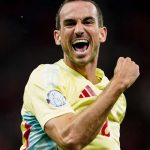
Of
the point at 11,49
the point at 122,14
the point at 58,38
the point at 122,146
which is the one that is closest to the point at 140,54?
the point at 122,14

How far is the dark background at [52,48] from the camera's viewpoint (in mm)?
5617

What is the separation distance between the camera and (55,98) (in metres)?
2.51

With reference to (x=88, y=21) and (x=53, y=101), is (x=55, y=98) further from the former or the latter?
(x=88, y=21)

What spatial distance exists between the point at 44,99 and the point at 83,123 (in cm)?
30

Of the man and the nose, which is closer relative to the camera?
the man

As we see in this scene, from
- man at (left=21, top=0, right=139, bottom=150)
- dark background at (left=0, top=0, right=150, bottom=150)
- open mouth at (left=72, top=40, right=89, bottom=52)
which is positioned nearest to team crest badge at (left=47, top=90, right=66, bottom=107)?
man at (left=21, top=0, right=139, bottom=150)

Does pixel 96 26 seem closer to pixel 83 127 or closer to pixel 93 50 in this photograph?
pixel 93 50

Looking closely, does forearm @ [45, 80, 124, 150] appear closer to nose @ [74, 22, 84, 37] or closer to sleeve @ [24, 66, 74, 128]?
sleeve @ [24, 66, 74, 128]

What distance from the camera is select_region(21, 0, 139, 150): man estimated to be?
235 cm

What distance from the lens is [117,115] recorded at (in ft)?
9.90

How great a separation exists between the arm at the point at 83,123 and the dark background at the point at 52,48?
3149mm

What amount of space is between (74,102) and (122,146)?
10.00 feet

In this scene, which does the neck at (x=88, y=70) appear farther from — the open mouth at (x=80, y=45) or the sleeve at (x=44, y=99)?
the sleeve at (x=44, y=99)

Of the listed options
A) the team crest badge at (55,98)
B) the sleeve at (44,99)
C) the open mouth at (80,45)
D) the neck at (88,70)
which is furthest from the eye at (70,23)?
the team crest badge at (55,98)
